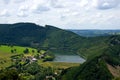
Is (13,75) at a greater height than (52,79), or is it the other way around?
(13,75)

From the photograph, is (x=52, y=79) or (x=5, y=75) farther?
(x=52, y=79)

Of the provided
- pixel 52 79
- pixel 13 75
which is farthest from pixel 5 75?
pixel 52 79

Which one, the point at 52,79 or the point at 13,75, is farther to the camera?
the point at 52,79

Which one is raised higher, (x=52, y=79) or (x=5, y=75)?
Result: (x=5, y=75)

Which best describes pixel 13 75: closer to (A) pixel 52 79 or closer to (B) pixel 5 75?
(B) pixel 5 75
